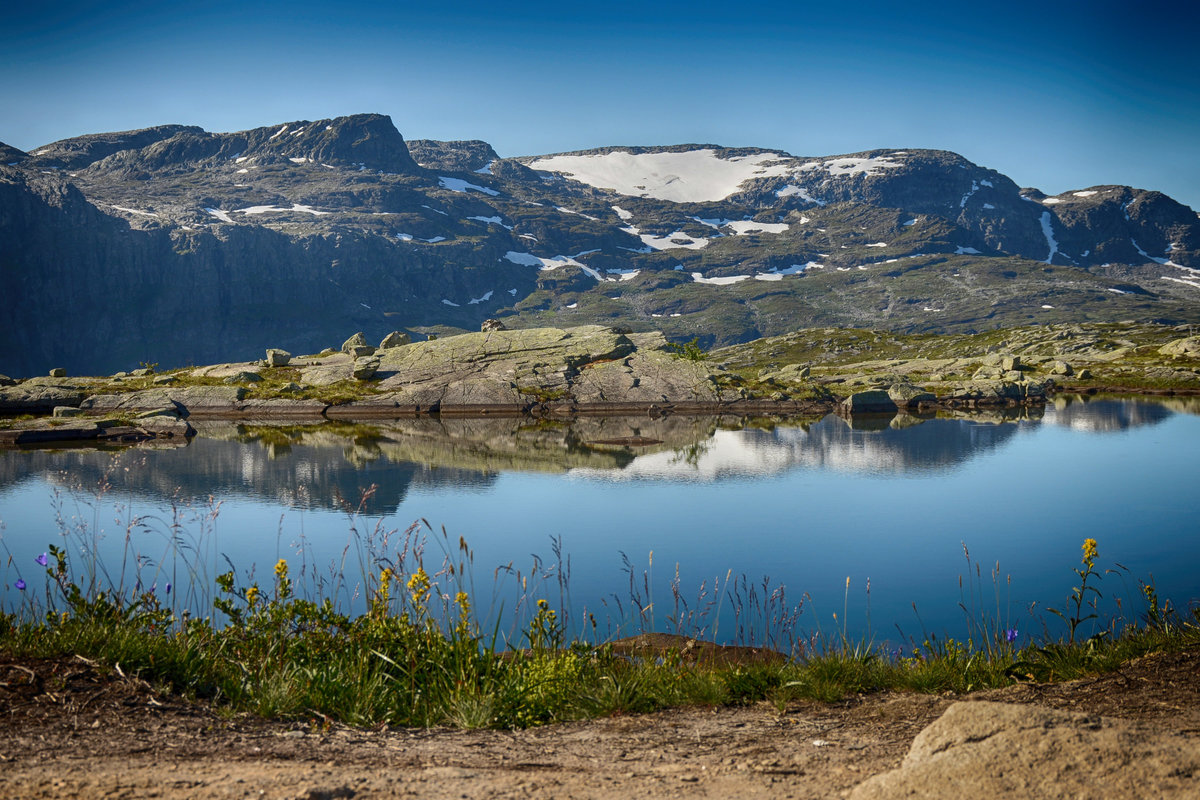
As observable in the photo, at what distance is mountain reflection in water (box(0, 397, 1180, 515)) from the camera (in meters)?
36.4

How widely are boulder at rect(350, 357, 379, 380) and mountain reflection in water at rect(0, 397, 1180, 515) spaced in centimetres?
1495

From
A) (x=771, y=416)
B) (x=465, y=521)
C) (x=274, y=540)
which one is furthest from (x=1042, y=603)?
(x=771, y=416)

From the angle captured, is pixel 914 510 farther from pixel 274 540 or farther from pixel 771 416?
pixel 771 416

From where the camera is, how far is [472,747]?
24.9 ft

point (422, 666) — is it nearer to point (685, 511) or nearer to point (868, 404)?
point (685, 511)

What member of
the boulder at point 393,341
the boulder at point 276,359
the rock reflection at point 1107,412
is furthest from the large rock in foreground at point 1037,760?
the boulder at point 276,359

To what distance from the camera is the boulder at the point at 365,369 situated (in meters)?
86.1

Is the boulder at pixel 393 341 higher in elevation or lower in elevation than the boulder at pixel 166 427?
higher

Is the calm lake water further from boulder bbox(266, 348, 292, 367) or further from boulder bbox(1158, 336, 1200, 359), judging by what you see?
boulder bbox(1158, 336, 1200, 359)

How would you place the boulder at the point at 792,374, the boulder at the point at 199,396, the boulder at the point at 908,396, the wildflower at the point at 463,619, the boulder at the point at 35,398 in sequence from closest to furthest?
the wildflower at the point at 463,619 → the boulder at the point at 35,398 → the boulder at the point at 199,396 → the boulder at the point at 908,396 → the boulder at the point at 792,374

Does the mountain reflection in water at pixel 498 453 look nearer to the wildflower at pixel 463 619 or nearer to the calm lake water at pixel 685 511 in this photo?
the calm lake water at pixel 685 511

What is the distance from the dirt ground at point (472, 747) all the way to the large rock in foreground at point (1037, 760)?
0.73 metres

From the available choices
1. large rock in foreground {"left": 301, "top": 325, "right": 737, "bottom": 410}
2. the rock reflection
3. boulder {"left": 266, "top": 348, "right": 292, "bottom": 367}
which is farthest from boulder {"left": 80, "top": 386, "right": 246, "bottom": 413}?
the rock reflection

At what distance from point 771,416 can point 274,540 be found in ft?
195
